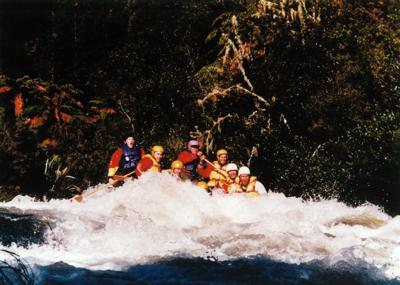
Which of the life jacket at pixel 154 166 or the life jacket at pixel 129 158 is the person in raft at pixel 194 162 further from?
the life jacket at pixel 154 166

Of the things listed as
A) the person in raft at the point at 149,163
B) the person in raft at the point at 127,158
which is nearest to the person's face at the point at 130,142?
the person in raft at the point at 127,158

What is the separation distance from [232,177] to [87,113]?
6870 mm

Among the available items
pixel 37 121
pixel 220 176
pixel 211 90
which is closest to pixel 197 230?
pixel 220 176

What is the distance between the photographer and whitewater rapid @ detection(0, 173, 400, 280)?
766 centimetres

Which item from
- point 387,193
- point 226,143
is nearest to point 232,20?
point 226,143

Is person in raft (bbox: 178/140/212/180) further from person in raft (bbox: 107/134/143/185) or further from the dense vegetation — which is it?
the dense vegetation

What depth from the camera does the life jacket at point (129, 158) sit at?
554 inches

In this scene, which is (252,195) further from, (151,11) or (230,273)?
(151,11)

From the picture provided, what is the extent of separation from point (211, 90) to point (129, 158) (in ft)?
11.1

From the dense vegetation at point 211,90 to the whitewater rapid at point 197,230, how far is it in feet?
8.41

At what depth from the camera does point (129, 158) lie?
46.2ft

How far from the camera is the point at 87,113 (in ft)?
58.8

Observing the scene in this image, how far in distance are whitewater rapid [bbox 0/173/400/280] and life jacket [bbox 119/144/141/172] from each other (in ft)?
5.60

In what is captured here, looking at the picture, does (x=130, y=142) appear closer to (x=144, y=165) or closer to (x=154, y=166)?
(x=144, y=165)
